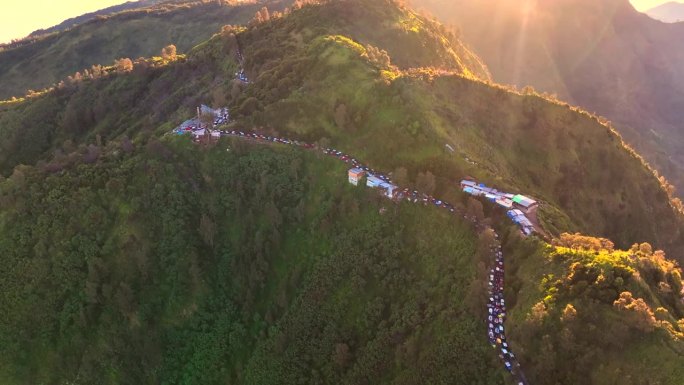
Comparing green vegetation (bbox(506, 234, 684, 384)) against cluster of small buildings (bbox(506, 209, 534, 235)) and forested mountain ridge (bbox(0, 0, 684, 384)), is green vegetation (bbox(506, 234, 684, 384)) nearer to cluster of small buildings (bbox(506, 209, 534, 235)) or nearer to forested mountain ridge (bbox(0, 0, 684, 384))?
forested mountain ridge (bbox(0, 0, 684, 384))

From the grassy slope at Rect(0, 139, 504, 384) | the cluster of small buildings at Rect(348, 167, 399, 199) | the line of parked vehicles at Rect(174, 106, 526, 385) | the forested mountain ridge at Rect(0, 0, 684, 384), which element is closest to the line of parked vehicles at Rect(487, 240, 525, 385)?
the line of parked vehicles at Rect(174, 106, 526, 385)

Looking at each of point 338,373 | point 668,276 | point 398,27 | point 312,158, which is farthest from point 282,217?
point 398,27

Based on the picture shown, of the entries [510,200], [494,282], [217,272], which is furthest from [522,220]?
[217,272]

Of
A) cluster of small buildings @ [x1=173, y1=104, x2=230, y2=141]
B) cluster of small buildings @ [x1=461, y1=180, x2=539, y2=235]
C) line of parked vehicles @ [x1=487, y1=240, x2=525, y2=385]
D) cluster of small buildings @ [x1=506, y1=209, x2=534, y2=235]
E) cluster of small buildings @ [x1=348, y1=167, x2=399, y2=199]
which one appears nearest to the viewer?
line of parked vehicles @ [x1=487, y1=240, x2=525, y2=385]

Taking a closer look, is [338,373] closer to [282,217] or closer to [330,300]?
[330,300]

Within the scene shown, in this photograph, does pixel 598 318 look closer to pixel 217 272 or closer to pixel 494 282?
pixel 494 282

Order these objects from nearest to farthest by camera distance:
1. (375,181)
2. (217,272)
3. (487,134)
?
(375,181) → (217,272) → (487,134)

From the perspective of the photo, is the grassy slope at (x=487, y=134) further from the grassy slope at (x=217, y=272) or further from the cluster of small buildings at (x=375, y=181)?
the grassy slope at (x=217, y=272)
